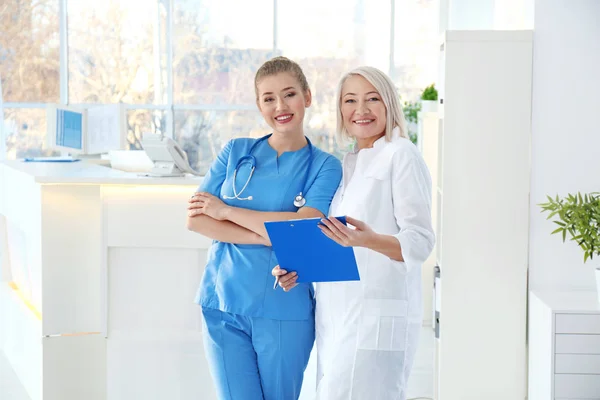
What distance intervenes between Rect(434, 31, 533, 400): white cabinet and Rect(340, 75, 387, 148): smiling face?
3.78 feet

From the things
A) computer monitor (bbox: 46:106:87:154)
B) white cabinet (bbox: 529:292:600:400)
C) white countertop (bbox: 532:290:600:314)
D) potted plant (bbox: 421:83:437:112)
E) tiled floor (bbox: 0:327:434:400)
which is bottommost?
tiled floor (bbox: 0:327:434:400)

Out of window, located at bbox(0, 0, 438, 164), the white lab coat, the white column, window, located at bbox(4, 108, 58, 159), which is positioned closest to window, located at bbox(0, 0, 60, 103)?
window, located at bbox(0, 0, 438, 164)

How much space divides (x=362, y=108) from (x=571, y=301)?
130cm

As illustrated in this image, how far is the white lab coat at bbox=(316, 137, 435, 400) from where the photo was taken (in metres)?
1.94

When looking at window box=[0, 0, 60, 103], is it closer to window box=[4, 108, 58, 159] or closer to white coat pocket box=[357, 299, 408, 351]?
window box=[4, 108, 58, 159]

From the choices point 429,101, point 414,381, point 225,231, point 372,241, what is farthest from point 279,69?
point 429,101

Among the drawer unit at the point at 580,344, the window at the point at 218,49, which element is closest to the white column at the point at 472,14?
the window at the point at 218,49

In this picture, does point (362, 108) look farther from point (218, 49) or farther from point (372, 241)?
point (218, 49)

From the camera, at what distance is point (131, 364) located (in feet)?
10.7

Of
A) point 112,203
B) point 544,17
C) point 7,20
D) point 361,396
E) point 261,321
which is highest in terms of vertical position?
point 7,20

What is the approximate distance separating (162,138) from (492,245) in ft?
4.63

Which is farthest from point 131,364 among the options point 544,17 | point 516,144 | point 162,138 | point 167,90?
point 167,90

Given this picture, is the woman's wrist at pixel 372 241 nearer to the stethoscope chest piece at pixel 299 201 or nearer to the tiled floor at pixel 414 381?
the stethoscope chest piece at pixel 299 201

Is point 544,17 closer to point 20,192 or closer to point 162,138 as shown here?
point 162,138
